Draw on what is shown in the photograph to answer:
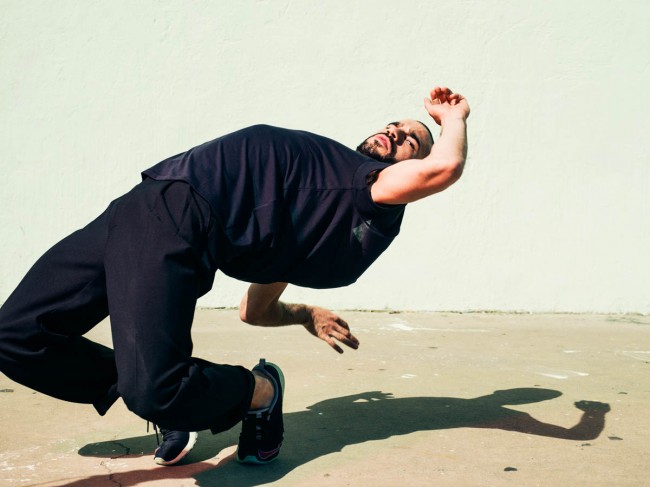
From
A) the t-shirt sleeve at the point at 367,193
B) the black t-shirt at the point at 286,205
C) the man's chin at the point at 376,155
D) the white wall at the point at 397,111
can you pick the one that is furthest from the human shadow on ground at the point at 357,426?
the white wall at the point at 397,111

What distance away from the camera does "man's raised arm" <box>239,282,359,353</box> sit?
8.48 feet

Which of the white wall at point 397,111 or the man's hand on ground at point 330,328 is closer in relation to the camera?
the man's hand on ground at point 330,328

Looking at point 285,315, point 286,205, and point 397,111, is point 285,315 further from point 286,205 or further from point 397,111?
point 397,111

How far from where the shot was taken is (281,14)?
16.7ft

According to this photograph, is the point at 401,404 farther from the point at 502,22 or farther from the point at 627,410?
the point at 502,22

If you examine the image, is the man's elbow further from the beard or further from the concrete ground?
the concrete ground

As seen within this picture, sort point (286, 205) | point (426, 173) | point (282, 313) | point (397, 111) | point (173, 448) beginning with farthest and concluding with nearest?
point (397, 111)
point (282, 313)
point (173, 448)
point (286, 205)
point (426, 173)

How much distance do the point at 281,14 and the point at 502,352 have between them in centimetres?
A: 249

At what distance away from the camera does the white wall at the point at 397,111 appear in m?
5.02

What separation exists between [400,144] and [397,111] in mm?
2572

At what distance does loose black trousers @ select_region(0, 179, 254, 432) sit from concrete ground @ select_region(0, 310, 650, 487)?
24cm

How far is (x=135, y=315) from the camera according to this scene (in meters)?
2.04

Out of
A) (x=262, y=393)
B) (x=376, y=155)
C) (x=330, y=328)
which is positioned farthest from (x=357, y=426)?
(x=376, y=155)

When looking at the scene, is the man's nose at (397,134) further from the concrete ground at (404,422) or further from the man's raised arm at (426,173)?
the concrete ground at (404,422)
